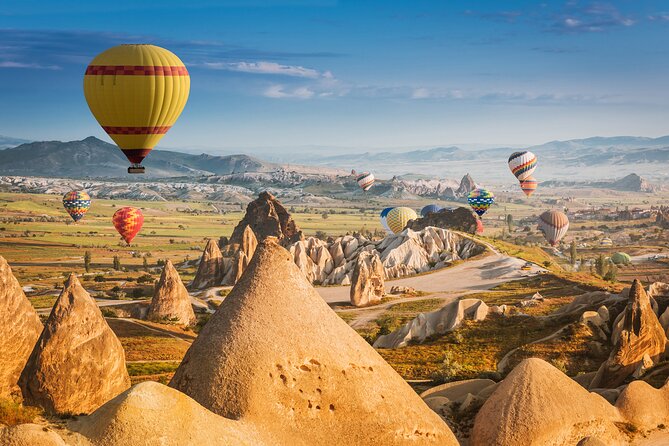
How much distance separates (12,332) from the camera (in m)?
21.8

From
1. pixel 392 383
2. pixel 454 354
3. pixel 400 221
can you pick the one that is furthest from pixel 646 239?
pixel 392 383

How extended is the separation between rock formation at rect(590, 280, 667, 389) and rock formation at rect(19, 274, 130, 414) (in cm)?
2093

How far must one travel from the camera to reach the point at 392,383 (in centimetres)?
1888

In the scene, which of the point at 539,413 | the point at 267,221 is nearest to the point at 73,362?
the point at 539,413

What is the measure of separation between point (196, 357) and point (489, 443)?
10.2m

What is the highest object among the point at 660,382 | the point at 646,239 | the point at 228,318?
the point at 228,318

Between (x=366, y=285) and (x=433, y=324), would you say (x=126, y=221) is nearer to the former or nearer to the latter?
(x=366, y=285)

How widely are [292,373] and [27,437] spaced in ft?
19.9

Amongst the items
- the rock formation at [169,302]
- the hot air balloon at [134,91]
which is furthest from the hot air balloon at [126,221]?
the hot air balloon at [134,91]

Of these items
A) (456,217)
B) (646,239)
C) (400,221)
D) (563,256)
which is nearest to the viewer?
(456,217)

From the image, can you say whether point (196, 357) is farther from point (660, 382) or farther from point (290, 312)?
point (660, 382)

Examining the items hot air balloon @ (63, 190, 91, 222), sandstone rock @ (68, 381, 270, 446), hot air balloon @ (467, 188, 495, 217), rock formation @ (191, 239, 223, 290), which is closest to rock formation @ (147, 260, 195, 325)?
rock formation @ (191, 239, 223, 290)

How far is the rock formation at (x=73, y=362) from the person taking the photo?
2070 cm

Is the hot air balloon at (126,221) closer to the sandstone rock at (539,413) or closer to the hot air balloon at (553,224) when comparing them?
the hot air balloon at (553,224)
